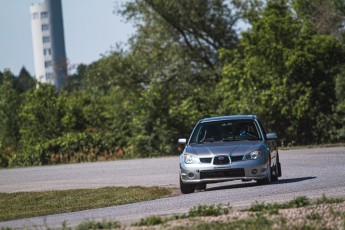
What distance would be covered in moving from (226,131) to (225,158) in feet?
4.39

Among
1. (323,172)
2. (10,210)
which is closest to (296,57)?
(323,172)

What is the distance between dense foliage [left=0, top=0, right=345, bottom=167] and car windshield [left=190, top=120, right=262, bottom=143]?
24.1 metres

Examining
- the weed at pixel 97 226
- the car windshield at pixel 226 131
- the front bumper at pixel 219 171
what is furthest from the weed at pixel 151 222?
the car windshield at pixel 226 131

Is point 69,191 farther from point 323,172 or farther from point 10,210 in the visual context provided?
point 323,172

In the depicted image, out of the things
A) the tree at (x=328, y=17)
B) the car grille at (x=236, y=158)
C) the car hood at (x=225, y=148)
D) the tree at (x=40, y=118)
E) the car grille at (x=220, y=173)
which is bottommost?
the car grille at (x=220, y=173)

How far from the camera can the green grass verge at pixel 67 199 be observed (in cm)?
1988

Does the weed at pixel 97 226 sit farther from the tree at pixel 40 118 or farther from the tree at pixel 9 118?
the tree at pixel 9 118

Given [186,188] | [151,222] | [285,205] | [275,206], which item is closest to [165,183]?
[186,188]

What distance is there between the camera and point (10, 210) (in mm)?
21031

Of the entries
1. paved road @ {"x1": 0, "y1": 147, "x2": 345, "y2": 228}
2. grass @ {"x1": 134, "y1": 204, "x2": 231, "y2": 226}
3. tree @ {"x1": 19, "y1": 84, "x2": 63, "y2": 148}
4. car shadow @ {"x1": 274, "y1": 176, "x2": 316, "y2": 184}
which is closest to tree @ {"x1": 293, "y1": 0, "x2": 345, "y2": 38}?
tree @ {"x1": 19, "y1": 84, "x2": 63, "y2": 148}

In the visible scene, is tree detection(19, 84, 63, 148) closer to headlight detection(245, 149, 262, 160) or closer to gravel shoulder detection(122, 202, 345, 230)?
headlight detection(245, 149, 262, 160)

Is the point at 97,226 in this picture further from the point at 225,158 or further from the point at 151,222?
the point at 225,158

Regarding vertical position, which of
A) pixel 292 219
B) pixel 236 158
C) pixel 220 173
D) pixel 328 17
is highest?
pixel 328 17

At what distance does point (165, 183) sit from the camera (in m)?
25.6
